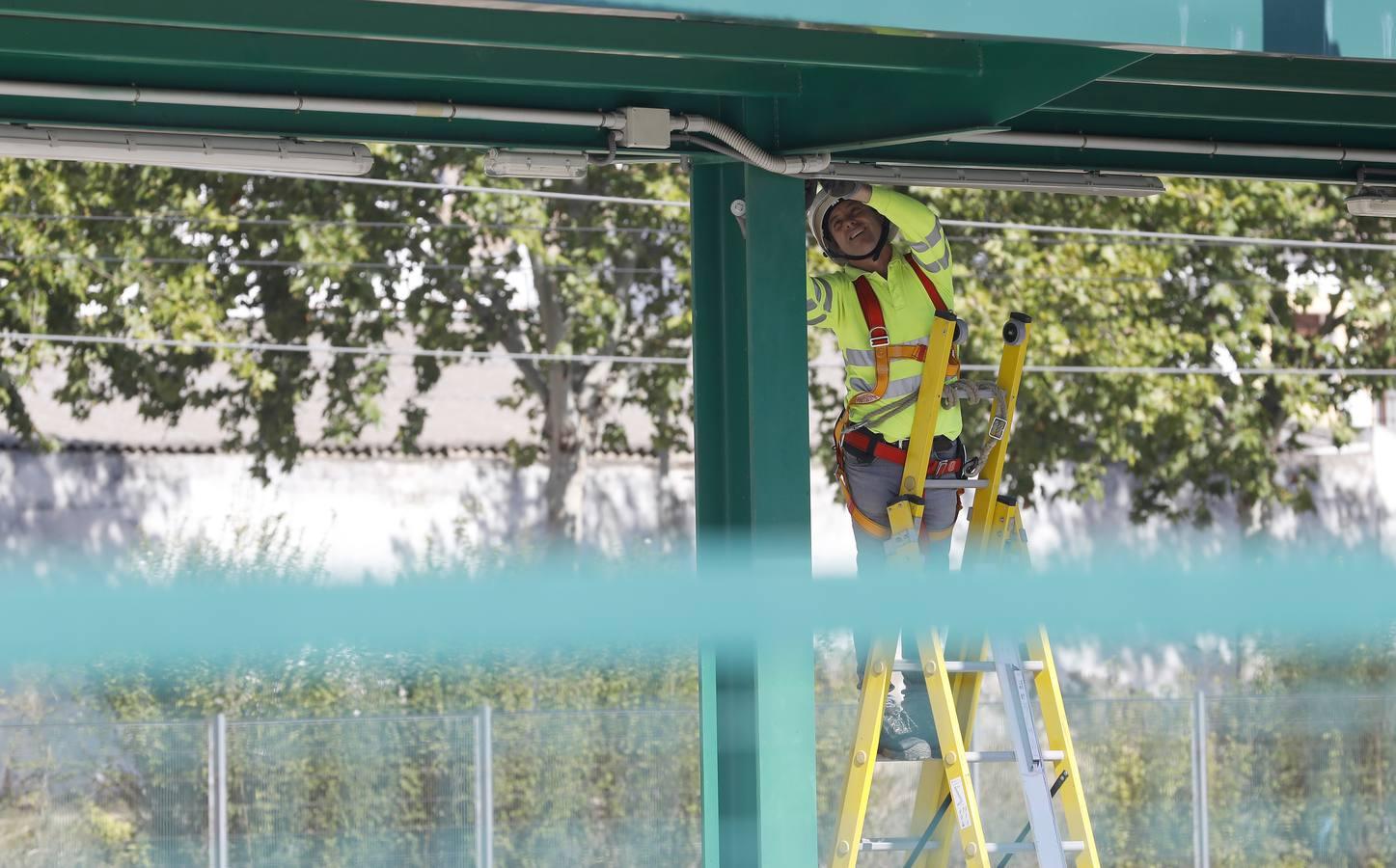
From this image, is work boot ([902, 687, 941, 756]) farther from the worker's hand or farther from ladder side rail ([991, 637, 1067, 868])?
the worker's hand

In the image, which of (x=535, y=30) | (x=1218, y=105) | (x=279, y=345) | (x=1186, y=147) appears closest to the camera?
(x=535, y=30)

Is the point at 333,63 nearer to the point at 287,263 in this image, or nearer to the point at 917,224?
the point at 917,224

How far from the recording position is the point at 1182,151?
26.2 feet

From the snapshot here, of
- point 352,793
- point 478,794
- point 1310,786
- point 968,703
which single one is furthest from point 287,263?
point 968,703

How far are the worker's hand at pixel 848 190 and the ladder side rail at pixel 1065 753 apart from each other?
1803 millimetres

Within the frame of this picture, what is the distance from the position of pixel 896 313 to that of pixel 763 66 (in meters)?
1.13

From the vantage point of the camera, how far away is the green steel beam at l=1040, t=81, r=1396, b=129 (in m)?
7.39

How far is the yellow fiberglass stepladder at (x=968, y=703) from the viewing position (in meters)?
Result: 6.52

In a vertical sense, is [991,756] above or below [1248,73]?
below

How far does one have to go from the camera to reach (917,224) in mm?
6781

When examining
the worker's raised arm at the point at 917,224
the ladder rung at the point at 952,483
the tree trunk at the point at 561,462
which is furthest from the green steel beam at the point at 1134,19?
the tree trunk at the point at 561,462

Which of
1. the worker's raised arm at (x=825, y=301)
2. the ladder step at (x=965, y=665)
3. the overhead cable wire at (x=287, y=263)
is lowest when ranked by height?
the ladder step at (x=965, y=665)

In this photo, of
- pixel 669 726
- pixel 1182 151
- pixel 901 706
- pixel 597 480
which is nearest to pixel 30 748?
pixel 669 726

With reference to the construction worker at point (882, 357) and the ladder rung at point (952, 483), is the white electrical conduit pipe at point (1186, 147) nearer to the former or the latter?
the construction worker at point (882, 357)
